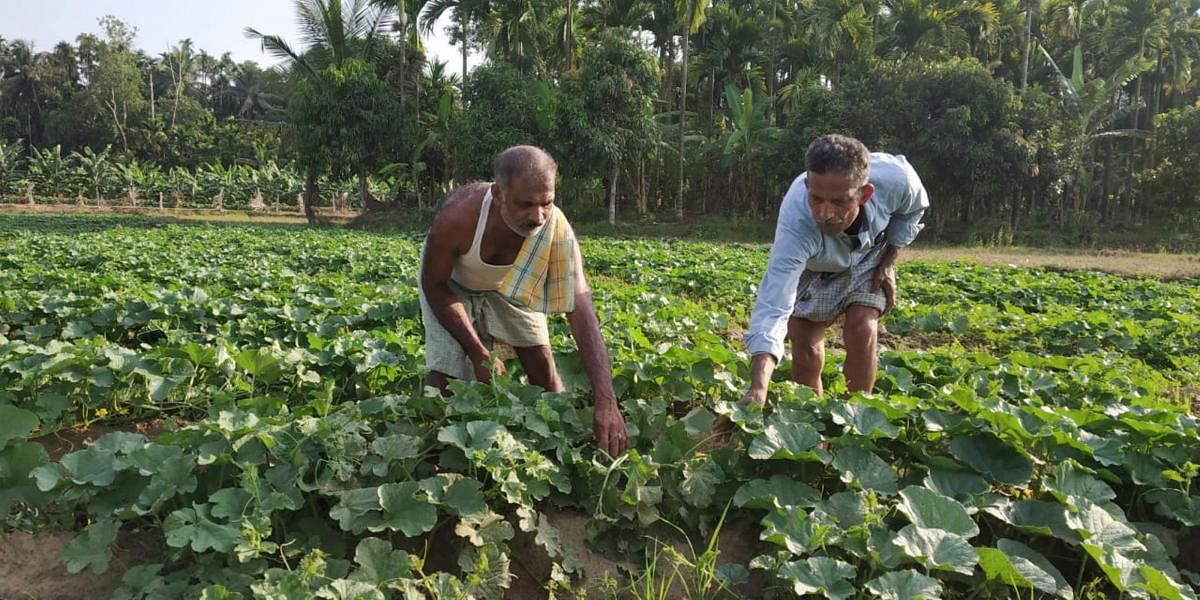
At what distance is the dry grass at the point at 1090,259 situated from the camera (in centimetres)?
1403

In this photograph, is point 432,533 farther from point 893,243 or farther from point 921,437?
point 893,243

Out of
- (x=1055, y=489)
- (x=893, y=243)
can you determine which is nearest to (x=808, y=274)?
(x=893, y=243)

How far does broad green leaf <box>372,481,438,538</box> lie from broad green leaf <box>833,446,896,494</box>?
49.0 inches

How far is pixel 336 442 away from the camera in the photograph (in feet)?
7.55

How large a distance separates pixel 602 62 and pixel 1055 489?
20.2 metres

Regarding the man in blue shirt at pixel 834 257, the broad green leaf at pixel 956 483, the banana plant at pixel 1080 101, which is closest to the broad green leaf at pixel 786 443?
the man in blue shirt at pixel 834 257

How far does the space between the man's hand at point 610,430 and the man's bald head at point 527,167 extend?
81cm

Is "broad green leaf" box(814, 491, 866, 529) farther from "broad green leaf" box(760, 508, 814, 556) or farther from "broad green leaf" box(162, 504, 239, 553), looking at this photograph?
"broad green leaf" box(162, 504, 239, 553)

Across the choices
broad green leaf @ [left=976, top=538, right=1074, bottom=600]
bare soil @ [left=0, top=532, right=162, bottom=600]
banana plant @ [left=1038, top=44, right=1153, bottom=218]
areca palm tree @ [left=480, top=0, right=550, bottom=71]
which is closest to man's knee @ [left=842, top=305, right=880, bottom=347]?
broad green leaf @ [left=976, top=538, right=1074, bottom=600]

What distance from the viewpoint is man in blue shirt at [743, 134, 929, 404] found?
8.93ft

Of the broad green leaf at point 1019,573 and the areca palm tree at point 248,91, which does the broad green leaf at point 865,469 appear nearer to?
the broad green leaf at point 1019,573

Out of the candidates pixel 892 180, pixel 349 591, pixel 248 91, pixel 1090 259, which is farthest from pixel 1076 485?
pixel 248 91

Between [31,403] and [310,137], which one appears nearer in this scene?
[31,403]

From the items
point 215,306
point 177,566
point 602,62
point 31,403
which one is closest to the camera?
point 177,566
